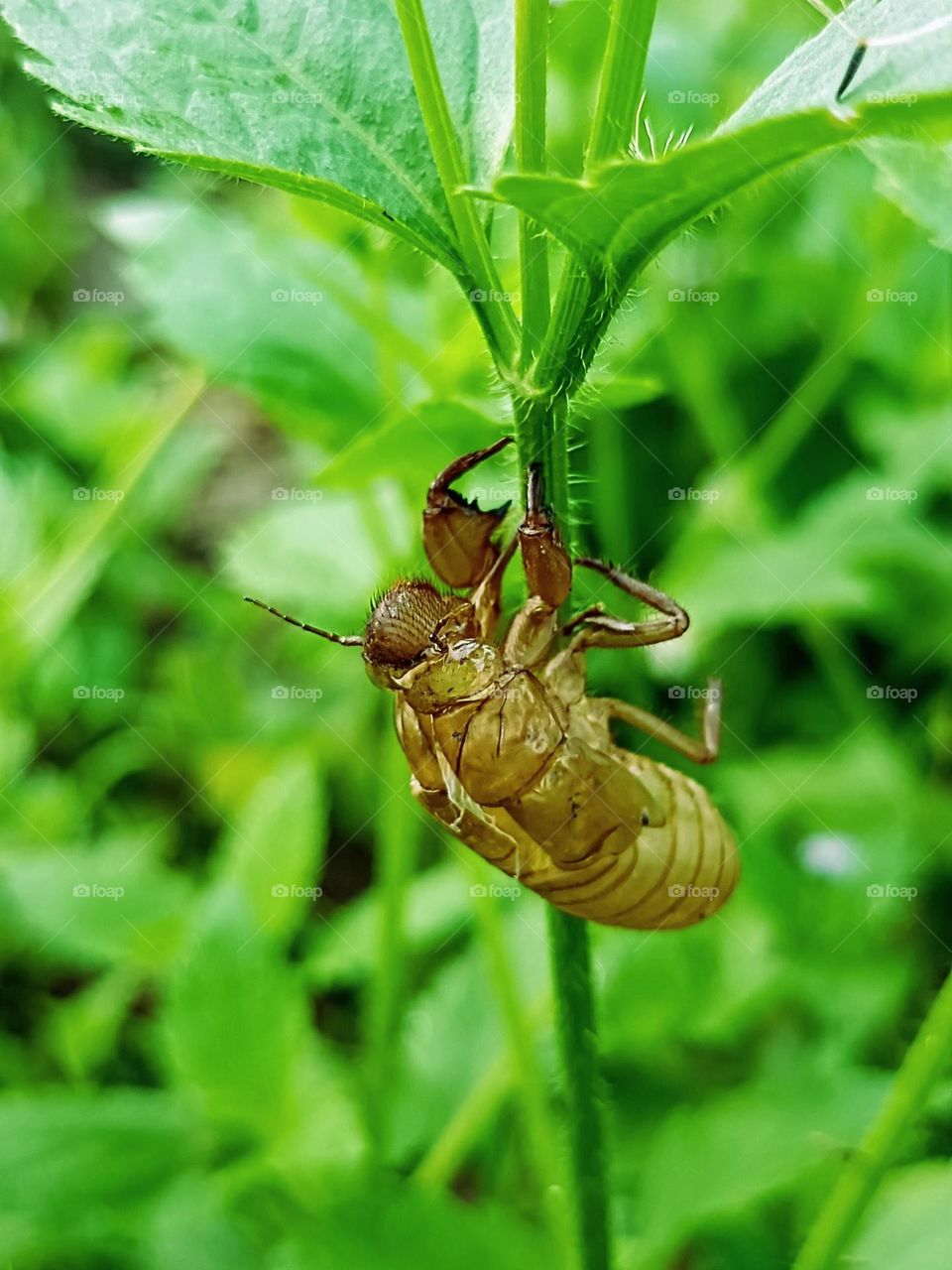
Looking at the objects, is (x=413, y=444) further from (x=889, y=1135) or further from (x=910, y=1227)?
(x=910, y=1227)

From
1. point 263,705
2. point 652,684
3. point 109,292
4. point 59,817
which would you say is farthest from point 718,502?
point 109,292

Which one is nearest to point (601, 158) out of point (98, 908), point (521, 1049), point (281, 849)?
point (521, 1049)

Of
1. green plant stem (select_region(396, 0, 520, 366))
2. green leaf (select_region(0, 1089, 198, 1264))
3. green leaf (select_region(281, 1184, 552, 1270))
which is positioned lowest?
green leaf (select_region(0, 1089, 198, 1264))

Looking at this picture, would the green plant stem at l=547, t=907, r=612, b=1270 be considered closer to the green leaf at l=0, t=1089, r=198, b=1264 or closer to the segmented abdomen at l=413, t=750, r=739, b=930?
the segmented abdomen at l=413, t=750, r=739, b=930

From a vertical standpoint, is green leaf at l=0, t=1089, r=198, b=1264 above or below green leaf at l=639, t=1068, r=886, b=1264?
below

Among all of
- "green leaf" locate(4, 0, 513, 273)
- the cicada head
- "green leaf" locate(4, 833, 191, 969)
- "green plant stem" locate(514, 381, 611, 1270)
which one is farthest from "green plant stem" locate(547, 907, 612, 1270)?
"green leaf" locate(4, 833, 191, 969)

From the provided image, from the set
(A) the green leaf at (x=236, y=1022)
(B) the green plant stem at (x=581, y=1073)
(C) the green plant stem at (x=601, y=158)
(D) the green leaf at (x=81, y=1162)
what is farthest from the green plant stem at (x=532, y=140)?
(D) the green leaf at (x=81, y=1162)

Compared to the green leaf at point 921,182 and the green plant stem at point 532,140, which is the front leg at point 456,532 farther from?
the green leaf at point 921,182
